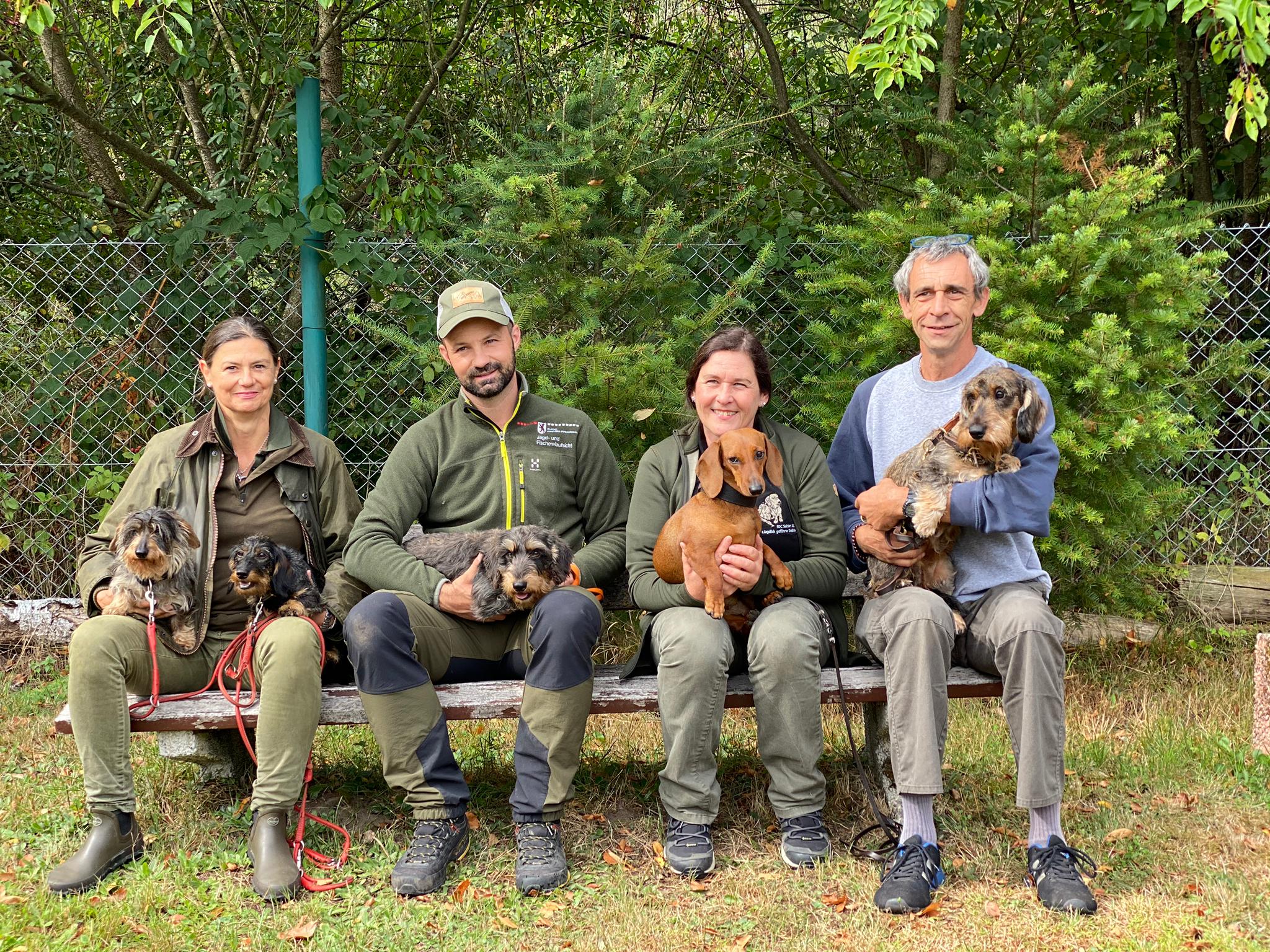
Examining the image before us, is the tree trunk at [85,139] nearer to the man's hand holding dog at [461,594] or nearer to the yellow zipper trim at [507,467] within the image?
the yellow zipper trim at [507,467]

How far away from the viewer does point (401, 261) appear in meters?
5.01

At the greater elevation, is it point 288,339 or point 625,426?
point 288,339

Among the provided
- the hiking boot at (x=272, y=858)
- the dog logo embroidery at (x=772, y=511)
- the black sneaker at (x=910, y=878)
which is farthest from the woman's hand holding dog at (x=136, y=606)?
the black sneaker at (x=910, y=878)

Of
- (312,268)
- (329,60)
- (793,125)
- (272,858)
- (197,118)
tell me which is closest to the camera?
(272,858)

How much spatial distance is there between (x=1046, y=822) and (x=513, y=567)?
1715 millimetres

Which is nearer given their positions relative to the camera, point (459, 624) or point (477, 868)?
point (477, 868)

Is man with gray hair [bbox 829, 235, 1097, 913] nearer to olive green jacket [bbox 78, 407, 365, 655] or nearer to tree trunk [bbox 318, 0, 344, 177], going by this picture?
olive green jacket [bbox 78, 407, 365, 655]

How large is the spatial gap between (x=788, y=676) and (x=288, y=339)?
132 inches

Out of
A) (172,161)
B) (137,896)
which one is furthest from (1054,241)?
(172,161)

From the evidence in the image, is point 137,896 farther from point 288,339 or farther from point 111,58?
point 111,58

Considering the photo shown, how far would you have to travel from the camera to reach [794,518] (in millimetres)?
3498

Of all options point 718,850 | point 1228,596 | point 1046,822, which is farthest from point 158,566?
point 1228,596

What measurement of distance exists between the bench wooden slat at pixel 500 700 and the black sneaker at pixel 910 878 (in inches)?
19.0

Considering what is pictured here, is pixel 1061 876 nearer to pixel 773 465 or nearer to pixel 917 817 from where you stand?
pixel 917 817
